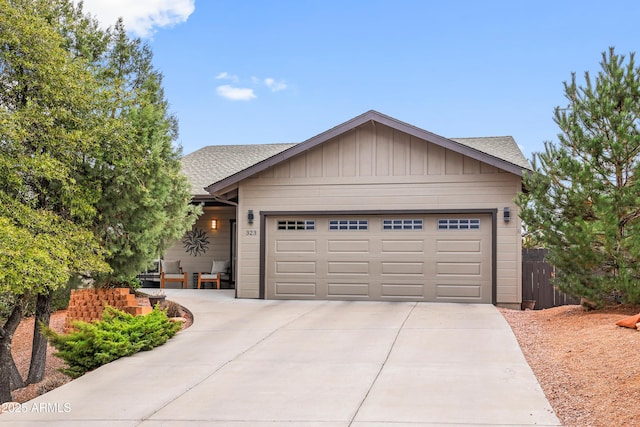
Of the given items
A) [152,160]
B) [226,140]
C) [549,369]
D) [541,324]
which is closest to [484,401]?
[549,369]

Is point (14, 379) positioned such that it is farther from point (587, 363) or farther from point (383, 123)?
point (383, 123)

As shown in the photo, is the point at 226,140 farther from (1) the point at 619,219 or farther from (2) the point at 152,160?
(1) the point at 619,219

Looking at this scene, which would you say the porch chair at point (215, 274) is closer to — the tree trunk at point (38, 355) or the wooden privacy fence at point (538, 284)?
the tree trunk at point (38, 355)

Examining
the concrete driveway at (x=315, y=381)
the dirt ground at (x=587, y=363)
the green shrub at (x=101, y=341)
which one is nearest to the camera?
the dirt ground at (x=587, y=363)

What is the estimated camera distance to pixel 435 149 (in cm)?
1377

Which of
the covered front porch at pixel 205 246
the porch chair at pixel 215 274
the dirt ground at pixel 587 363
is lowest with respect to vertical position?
the dirt ground at pixel 587 363

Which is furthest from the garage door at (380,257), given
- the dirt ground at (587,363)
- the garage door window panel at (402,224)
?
the dirt ground at (587,363)

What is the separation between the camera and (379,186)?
551 inches

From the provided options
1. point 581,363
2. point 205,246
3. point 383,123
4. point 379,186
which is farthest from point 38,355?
point 205,246

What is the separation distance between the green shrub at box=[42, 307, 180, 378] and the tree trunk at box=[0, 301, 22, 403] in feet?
4.92

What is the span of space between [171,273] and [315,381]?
40.4ft

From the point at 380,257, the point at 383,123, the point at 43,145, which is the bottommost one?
the point at 380,257

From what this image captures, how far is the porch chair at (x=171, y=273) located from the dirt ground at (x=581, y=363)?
616cm

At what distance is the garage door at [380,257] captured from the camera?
44.7 feet
